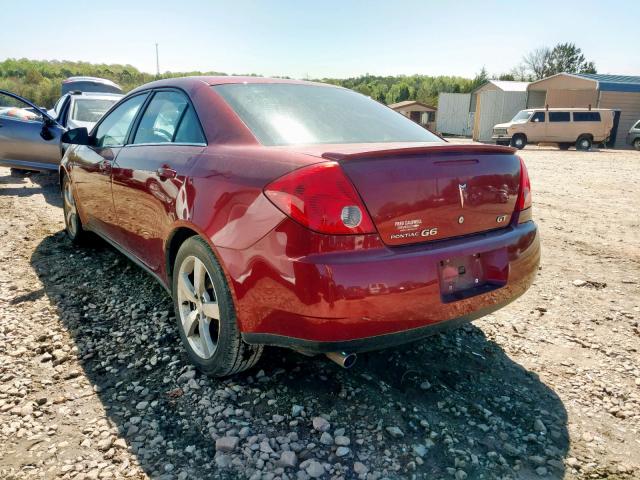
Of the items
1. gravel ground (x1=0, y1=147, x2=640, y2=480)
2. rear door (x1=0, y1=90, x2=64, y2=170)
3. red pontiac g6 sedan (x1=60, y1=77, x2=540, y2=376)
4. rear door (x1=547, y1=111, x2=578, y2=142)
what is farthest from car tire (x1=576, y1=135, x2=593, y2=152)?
red pontiac g6 sedan (x1=60, y1=77, x2=540, y2=376)

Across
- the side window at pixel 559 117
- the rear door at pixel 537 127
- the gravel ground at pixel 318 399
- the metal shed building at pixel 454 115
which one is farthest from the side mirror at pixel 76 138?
the metal shed building at pixel 454 115

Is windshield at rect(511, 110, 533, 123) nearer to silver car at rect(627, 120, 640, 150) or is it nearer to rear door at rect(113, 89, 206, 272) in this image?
silver car at rect(627, 120, 640, 150)

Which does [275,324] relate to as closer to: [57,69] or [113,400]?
[113,400]

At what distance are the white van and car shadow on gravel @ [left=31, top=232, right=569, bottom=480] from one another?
75.8 ft

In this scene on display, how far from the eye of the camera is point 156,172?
9.46 feet

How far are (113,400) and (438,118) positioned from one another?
4071 cm

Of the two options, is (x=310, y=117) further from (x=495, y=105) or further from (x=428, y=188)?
(x=495, y=105)

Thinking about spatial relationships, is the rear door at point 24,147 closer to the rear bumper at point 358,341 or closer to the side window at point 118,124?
the side window at point 118,124

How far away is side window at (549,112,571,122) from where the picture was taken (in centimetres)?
2353

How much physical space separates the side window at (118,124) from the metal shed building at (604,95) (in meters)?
27.9

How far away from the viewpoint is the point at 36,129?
7.79m

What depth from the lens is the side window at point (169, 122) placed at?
110 inches

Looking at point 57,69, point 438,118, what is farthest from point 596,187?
point 57,69

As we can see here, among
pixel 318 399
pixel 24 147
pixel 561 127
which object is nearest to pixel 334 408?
pixel 318 399
